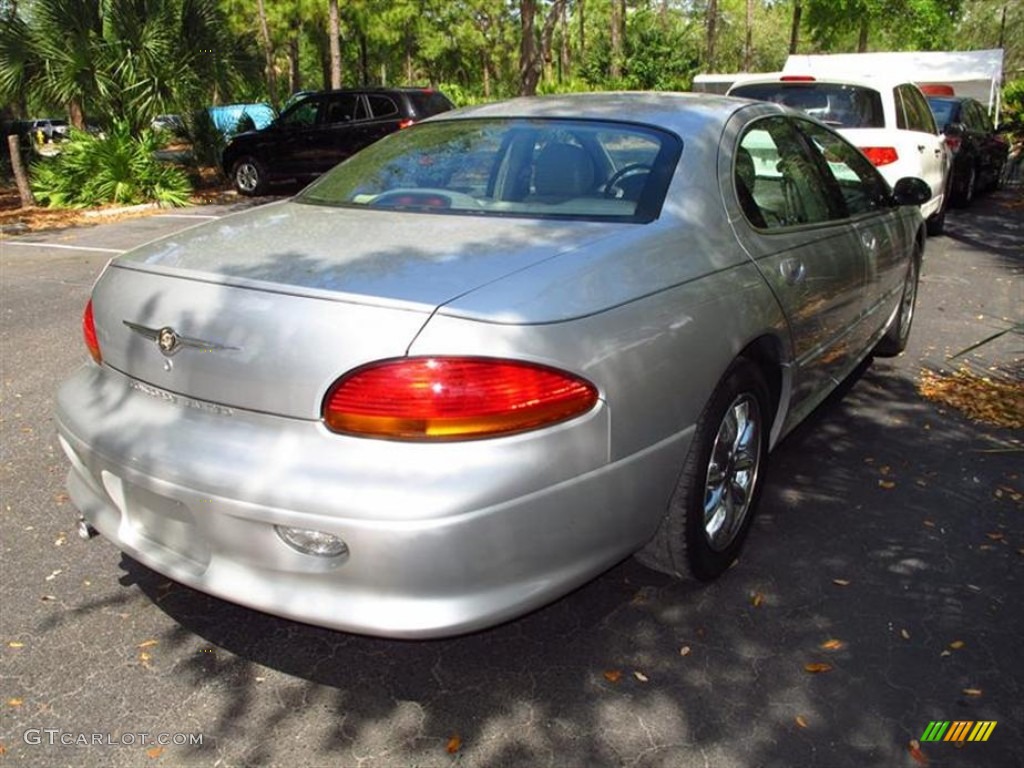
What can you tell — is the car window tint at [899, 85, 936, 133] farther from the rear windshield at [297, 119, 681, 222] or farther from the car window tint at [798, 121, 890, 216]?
the rear windshield at [297, 119, 681, 222]

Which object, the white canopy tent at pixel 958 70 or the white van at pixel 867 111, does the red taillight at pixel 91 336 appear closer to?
the white van at pixel 867 111

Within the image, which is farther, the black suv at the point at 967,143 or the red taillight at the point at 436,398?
the black suv at the point at 967,143

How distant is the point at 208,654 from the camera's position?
2.71 metres

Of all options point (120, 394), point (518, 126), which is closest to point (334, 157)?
point (518, 126)

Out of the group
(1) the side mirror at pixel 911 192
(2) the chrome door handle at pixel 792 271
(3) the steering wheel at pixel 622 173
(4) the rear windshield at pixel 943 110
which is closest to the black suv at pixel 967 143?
(4) the rear windshield at pixel 943 110

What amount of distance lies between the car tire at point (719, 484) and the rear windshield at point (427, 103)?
12.7m

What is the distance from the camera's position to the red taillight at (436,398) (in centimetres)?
210

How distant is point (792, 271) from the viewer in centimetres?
329

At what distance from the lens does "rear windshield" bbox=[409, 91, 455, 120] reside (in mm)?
14938

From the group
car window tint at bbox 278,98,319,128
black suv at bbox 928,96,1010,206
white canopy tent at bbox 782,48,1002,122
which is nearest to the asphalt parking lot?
black suv at bbox 928,96,1010,206

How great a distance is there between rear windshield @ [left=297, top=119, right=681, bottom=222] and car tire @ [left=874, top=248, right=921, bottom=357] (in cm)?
300

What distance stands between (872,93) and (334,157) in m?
9.40

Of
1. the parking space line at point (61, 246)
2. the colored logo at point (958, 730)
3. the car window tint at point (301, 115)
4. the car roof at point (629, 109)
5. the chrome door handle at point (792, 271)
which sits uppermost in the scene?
the car roof at point (629, 109)

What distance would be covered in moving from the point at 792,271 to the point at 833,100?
6174 millimetres
